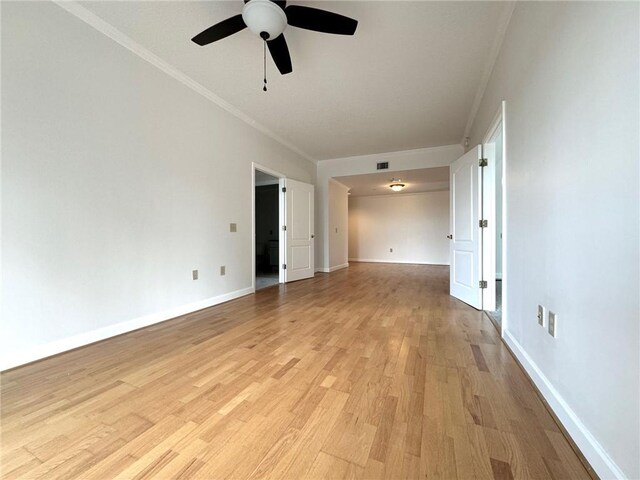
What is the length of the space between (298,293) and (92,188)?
266 cm

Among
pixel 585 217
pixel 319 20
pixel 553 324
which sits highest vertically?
pixel 319 20

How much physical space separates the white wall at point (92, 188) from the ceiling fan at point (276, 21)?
99cm

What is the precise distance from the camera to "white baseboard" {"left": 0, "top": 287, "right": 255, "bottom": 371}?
1.66 metres

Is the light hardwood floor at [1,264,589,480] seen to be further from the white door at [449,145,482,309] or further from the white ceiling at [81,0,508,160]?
the white ceiling at [81,0,508,160]

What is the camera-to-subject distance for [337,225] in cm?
648

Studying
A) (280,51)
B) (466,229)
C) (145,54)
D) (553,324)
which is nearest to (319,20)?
(280,51)

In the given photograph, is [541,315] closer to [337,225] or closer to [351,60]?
[351,60]

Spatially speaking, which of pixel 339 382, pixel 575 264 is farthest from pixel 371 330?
pixel 575 264

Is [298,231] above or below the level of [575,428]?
above

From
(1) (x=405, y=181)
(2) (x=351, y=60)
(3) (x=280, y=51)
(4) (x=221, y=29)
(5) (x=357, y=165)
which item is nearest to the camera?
(4) (x=221, y=29)

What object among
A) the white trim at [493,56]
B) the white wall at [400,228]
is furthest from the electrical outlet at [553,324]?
the white wall at [400,228]

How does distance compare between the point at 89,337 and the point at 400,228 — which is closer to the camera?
the point at 89,337

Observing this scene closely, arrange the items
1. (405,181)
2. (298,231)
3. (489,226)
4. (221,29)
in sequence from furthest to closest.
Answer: (405,181) < (298,231) < (489,226) < (221,29)

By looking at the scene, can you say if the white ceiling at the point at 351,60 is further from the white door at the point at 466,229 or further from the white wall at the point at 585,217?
the white door at the point at 466,229
